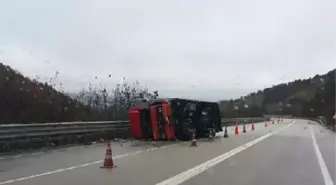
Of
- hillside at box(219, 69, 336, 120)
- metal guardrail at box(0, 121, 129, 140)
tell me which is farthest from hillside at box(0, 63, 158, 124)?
hillside at box(219, 69, 336, 120)

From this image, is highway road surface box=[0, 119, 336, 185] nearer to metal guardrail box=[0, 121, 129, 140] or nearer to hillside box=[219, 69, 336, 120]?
metal guardrail box=[0, 121, 129, 140]

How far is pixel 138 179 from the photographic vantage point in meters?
10.9

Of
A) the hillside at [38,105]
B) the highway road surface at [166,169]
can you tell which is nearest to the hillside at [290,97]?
the hillside at [38,105]

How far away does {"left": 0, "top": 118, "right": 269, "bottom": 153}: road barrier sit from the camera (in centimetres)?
1727

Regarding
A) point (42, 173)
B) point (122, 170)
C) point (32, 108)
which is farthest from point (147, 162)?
point (32, 108)

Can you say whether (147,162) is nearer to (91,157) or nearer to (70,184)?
(91,157)

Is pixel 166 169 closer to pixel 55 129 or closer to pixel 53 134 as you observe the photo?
pixel 53 134

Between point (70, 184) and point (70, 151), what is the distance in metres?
8.21

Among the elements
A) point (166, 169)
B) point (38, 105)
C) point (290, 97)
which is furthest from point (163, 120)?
point (290, 97)

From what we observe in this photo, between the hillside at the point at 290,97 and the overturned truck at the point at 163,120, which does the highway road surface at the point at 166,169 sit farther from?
the hillside at the point at 290,97

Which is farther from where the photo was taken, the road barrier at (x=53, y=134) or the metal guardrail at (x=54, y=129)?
the road barrier at (x=53, y=134)

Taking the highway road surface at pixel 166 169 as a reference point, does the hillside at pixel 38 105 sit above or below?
above

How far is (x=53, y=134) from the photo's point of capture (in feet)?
65.4

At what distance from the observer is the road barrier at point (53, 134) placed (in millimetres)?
17266
